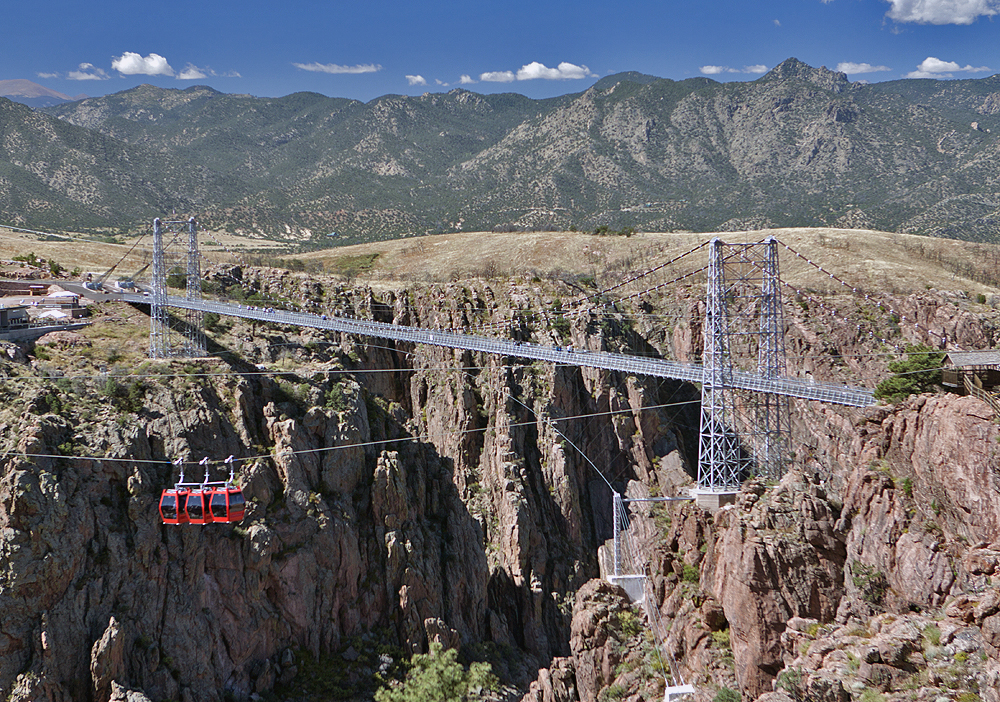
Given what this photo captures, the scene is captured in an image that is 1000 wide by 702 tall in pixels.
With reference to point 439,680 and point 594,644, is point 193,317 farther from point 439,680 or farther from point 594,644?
point 594,644

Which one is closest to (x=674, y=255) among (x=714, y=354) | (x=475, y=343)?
(x=475, y=343)

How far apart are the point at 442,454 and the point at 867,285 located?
43625 mm

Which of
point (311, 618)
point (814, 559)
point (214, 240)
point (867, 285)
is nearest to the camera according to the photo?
point (814, 559)

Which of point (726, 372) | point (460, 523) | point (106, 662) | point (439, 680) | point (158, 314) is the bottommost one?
point (439, 680)

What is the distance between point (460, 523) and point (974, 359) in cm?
3337

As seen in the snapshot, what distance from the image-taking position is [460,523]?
51062mm

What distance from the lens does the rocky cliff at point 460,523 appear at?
65.9ft

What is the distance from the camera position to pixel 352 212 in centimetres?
16750

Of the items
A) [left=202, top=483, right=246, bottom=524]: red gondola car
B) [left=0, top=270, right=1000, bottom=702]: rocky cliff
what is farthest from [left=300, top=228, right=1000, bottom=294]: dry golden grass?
[left=202, top=483, right=246, bottom=524]: red gondola car

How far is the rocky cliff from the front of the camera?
65.9 feet

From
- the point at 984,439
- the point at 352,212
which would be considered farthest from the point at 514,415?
the point at 352,212

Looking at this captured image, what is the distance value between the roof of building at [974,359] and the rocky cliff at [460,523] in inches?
99.4

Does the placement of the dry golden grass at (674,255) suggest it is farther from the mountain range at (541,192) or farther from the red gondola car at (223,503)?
the red gondola car at (223,503)

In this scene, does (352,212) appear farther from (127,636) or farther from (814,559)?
(814,559)
